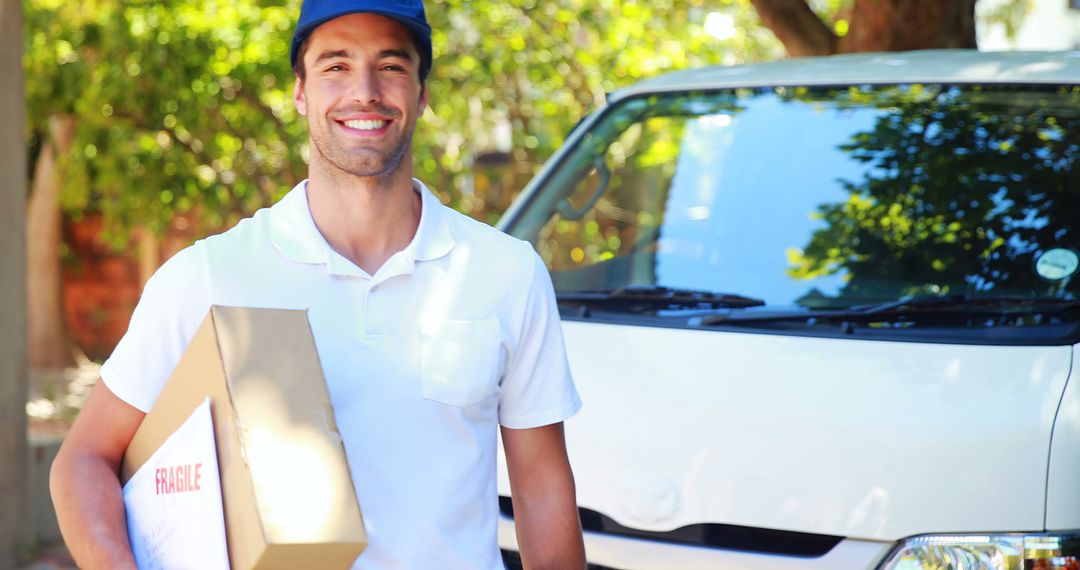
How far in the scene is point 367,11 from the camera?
222 cm

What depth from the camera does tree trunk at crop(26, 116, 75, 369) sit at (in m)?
12.5

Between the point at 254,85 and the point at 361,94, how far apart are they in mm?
6267

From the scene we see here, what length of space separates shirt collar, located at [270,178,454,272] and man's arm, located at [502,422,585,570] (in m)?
0.35

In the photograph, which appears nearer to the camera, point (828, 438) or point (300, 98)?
point (300, 98)

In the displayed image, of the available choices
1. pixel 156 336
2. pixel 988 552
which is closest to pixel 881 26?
pixel 988 552

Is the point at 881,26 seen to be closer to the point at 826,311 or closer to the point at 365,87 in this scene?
the point at 826,311

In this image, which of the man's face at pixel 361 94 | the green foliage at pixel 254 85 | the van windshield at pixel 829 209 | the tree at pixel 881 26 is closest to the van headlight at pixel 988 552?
the van windshield at pixel 829 209

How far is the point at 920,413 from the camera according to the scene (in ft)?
9.24

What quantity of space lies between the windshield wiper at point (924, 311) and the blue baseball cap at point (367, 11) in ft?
4.11

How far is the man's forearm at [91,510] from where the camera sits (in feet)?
6.40

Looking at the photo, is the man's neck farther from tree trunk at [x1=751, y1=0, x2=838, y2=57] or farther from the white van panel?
tree trunk at [x1=751, y1=0, x2=838, y2=57]

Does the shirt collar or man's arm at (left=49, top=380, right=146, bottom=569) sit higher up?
the shirt collar

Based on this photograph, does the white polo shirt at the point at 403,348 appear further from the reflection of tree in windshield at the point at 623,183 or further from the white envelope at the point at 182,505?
the reflection of tree in windshield at the point at 623,183

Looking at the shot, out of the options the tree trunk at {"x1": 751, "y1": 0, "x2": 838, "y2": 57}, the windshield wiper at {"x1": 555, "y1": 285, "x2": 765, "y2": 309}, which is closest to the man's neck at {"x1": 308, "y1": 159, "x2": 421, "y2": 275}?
the windshield wiper at {"x1": 555, "y1": 285, "x2": 765, "y2": 309}
